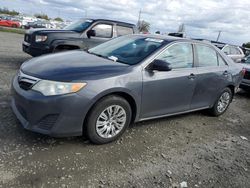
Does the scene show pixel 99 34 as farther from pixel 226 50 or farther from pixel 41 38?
pixel 226 50

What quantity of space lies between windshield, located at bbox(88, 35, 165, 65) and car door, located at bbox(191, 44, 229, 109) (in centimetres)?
98

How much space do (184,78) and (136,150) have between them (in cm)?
157

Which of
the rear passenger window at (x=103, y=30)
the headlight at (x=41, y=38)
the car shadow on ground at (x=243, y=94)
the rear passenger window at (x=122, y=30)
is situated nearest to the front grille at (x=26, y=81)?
the headlight at (x=41, y=38)

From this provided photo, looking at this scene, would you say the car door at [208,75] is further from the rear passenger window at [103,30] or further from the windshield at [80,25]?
the windshield at [80,25]

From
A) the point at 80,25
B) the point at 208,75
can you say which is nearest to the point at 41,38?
the point at 80,25

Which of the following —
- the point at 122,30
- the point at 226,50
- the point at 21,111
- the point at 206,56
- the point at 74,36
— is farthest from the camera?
the point at 226,50

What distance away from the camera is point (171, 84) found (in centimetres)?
438

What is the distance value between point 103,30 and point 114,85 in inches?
210

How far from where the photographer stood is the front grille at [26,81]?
343 centimetres

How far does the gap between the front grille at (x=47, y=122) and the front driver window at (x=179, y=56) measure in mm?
1885

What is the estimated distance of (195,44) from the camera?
196 inches

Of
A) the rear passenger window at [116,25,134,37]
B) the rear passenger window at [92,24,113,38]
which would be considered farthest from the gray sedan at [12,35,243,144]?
the rear passenger window at [116,25,134,37]

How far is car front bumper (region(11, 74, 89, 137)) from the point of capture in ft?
10.8

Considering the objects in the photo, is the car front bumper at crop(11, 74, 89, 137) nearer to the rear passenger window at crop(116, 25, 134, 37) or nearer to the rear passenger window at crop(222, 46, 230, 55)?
the rear passenger window at crop(116, 25, 134, 37)
